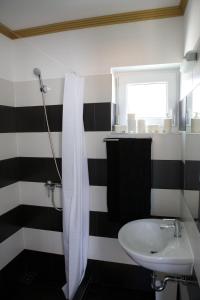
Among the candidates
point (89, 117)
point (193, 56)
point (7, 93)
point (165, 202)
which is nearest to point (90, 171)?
point (89, 117)

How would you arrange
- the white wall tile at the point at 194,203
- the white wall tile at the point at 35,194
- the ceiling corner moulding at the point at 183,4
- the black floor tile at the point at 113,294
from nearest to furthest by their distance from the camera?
the white wall tile at the point at 194,203 → the ceiling corner moulding at the point at 183,4 → the black floor tile at the point at 113,294 → the white wall tile at the point at 35,194

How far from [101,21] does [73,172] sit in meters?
1.26

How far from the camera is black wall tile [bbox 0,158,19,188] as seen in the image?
1888 millimetres

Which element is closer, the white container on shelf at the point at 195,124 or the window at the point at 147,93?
the white container on shelf at the point at 195,124

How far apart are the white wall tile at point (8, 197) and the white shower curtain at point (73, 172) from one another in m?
0.62

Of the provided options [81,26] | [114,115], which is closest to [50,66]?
[81,26]

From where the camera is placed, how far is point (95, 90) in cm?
181

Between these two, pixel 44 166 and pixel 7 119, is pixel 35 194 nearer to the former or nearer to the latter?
pixel 44 166

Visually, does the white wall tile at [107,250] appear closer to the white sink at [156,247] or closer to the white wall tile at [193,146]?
the white sink at [156,247]

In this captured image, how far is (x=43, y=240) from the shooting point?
2.10 meters

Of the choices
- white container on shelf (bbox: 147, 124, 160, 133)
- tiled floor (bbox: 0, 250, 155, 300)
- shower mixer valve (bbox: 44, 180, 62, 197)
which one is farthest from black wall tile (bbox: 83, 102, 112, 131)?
tiled floor (bbox: 0, 250, 155, 300)

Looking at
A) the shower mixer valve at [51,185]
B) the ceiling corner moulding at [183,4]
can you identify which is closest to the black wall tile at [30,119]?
the shower mixer valve at [51,185]

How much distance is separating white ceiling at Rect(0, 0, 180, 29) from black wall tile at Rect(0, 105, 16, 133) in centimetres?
71

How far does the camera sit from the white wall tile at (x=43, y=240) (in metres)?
2.06
